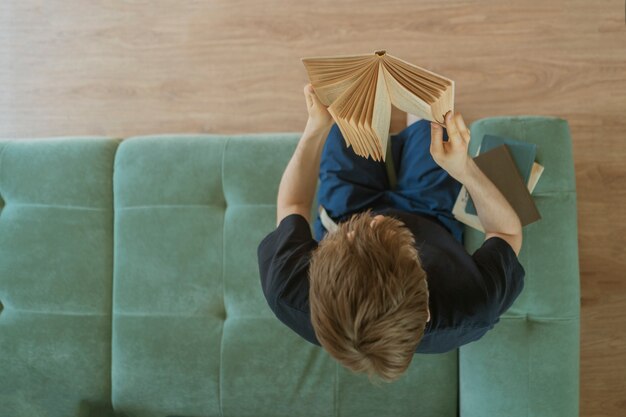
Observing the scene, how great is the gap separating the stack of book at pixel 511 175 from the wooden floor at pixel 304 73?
51cm

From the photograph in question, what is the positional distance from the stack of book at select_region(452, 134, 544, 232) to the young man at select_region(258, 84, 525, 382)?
0.06 m

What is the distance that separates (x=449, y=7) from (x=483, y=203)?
0.99m

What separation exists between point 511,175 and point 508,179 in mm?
14

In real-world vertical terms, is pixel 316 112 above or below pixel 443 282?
above

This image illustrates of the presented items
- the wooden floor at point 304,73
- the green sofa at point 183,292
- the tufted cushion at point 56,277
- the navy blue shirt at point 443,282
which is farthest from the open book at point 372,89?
the tufted cushion at point 56,277

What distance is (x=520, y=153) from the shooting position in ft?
4.49

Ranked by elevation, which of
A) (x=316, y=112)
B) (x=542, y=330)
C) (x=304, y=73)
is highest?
(x=316, y=112)

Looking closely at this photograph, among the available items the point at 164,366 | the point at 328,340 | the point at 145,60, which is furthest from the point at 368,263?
the point at 145,60

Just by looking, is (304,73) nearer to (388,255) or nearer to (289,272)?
(289,272)

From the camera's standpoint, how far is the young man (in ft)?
2.98

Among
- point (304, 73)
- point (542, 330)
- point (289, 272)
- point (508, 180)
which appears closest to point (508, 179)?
point (508, 180)

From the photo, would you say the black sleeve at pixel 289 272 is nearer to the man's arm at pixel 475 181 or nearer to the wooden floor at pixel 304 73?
the man's arm at pixel 475 181

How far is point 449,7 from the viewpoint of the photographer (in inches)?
72.0

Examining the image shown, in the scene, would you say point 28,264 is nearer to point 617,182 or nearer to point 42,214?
point 42,214
